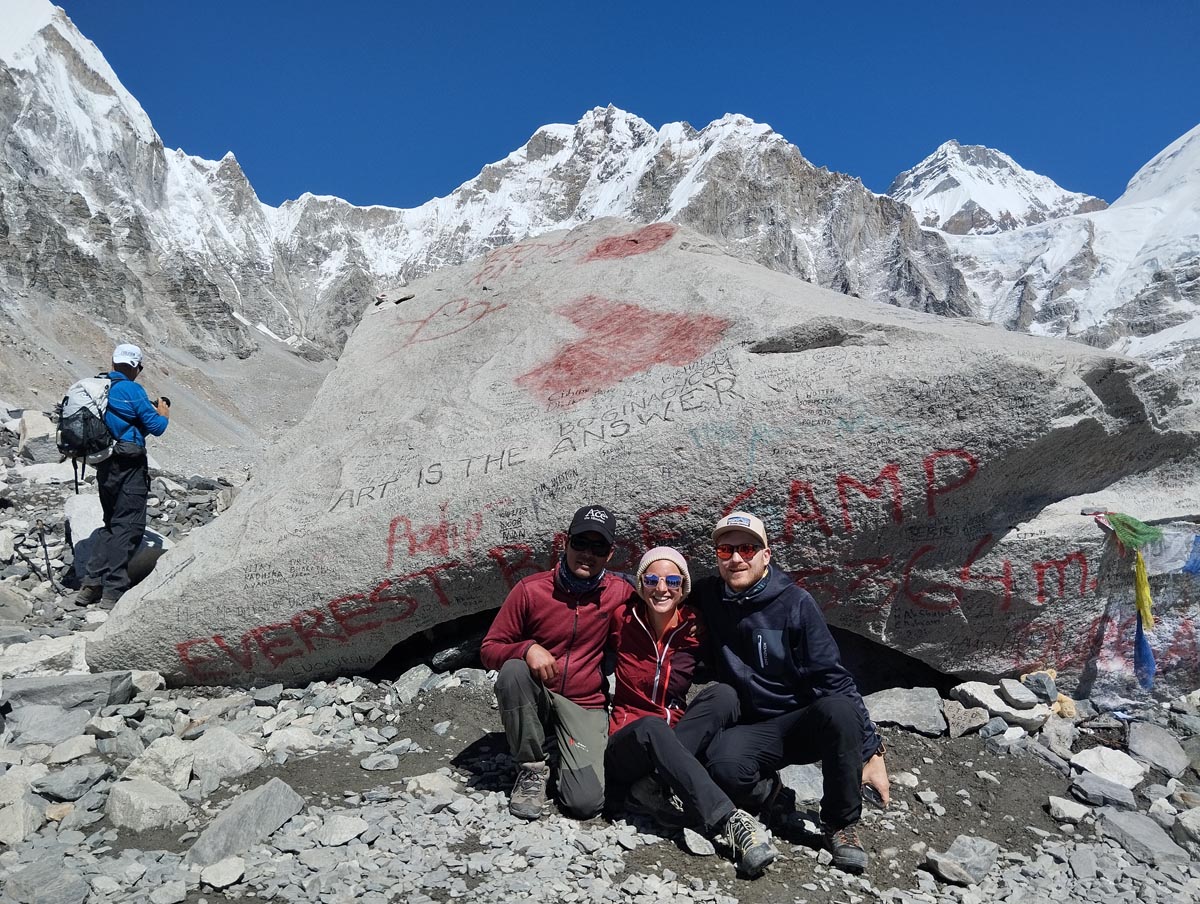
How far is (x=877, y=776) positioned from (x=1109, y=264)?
125055 millimetres

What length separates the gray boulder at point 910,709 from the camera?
5.51 meters

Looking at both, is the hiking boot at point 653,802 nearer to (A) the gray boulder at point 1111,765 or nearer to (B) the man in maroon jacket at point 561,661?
(B) the man in maroon jacket at point 561,661

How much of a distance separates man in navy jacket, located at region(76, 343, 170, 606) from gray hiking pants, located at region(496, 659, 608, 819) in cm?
516

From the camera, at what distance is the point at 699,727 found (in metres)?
4.24

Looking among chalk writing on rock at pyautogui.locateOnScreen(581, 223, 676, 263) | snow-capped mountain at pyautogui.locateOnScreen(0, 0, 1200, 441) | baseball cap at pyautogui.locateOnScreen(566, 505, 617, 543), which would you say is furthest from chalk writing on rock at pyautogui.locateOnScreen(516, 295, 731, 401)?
snow-capped mountain at pyautogui.locateOnScreen(0, 0, 1200, 441)

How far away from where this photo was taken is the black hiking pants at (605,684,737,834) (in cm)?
397

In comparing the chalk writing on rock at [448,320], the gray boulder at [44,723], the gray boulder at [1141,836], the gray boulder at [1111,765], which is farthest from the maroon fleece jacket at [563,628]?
the chalk writing on rock at [448,320]

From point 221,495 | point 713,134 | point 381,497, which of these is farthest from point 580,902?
point 713,134

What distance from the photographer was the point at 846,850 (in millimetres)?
4023

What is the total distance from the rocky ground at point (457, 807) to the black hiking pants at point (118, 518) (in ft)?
4.96

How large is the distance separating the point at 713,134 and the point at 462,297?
11497 cm

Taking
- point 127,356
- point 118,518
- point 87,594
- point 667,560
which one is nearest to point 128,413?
point 127,356

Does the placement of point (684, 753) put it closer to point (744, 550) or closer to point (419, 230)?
point (744, 550)

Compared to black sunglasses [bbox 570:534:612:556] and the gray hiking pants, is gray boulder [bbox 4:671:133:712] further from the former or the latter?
black sunglasses [bbox 570:534:612:556]
